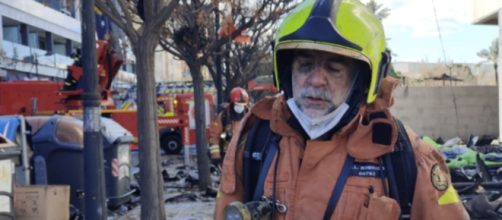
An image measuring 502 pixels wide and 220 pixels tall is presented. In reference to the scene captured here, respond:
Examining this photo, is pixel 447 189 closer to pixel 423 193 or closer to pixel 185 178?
pixel 423 193

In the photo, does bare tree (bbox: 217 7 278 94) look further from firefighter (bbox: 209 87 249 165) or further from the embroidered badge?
the embroidered badge

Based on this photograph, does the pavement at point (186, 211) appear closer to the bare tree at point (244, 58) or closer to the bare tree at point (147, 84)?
the bare tree at point (147, 84)

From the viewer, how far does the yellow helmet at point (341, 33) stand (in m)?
1.98

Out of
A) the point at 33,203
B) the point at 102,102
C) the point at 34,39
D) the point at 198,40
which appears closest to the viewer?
the point at 33,203

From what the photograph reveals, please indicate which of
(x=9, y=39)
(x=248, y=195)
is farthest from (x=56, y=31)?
(x=248, y=195)

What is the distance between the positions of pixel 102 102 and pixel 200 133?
7.19 ft

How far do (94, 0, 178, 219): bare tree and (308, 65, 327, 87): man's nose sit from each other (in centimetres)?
452

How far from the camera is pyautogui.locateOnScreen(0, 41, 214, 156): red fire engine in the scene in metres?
10.8

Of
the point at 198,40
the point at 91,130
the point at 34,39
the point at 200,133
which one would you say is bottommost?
the point at 200,133

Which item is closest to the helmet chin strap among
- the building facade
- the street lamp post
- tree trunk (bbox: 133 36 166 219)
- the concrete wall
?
the street lamp post

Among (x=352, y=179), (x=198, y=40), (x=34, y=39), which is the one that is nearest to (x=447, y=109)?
(x=198, y=40)

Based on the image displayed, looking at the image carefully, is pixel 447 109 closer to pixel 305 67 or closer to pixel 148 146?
pixel 148 146

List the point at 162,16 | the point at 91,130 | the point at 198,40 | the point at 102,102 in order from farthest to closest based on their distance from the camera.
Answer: the point at 102,102, the point at 198,40, the point at 162,16, the point at 91,130

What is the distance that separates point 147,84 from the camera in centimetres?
689
